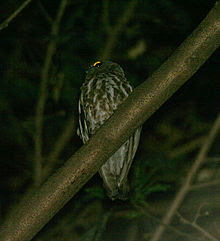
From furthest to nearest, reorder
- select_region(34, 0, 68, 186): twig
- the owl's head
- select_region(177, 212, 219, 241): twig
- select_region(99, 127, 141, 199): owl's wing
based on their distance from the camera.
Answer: select_region(34, 0, 68, 186): twig < the owl's head < select_region(99, 127, 141, 199): owl's wing < select_region(177, 212, 219, 241): twig

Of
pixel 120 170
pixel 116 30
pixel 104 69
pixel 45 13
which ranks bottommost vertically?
pixel 120 170

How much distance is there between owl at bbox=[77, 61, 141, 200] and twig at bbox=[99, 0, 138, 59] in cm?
52

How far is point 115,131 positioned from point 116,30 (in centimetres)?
147

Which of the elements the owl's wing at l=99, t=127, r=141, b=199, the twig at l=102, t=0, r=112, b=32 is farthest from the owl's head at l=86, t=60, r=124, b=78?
the twig at l=102, t=0, r=112, b=32

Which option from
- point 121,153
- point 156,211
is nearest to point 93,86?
point 121,153

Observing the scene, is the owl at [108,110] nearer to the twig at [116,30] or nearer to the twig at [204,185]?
the twig at [204,185]

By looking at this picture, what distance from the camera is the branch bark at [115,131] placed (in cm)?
104

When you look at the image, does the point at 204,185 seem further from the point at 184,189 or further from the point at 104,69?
the point at 104,69

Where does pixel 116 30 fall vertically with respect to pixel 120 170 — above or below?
above

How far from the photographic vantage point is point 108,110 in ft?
5.73

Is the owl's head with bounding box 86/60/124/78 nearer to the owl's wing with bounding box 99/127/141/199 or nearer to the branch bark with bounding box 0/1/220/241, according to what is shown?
the owl's wing with bounding box 99/127/141/199

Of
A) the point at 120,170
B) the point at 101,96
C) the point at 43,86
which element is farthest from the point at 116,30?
the point at 120,170

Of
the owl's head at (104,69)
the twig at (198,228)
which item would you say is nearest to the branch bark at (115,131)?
the twig at (198,228)

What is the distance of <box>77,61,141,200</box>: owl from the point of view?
1736 mm
